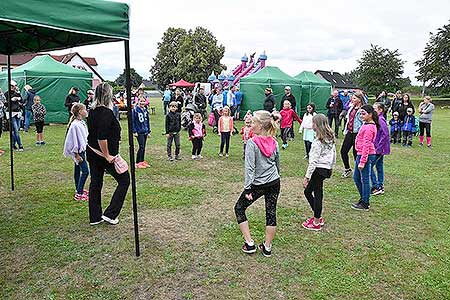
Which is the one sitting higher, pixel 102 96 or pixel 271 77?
pixel 271 77

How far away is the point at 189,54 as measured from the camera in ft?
174

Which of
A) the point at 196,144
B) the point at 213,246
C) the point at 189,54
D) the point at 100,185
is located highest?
the point at 189,54

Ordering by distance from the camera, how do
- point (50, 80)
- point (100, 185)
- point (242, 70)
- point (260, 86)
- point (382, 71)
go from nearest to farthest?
point (100, 185) → point (50, 80) → point (260, 86) → point (242, 70) → point (382, 71)

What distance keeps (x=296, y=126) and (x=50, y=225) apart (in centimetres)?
1547

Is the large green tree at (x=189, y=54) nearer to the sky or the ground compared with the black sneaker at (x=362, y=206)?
nearer to the sky

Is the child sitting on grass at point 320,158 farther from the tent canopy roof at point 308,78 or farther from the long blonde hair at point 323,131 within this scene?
the tent canopy roof at point 308,78

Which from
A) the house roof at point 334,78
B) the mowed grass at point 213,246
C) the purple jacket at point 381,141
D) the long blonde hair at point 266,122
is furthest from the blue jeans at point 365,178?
the house roof at point 334,78

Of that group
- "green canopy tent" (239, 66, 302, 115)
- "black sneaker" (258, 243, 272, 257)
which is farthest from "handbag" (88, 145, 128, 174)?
"green canopy tent" (239, 66, 302, 115)

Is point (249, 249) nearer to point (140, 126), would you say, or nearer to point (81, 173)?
point (81, 173)

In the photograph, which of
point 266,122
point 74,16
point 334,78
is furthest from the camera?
point 334,78

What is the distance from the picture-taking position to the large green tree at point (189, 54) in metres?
53.0

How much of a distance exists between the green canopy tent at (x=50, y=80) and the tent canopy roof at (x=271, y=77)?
8126 millimetres

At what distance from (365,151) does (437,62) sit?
57.6 m

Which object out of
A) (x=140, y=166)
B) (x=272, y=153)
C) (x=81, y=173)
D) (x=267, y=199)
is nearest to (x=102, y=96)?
(x=81, y=173)
